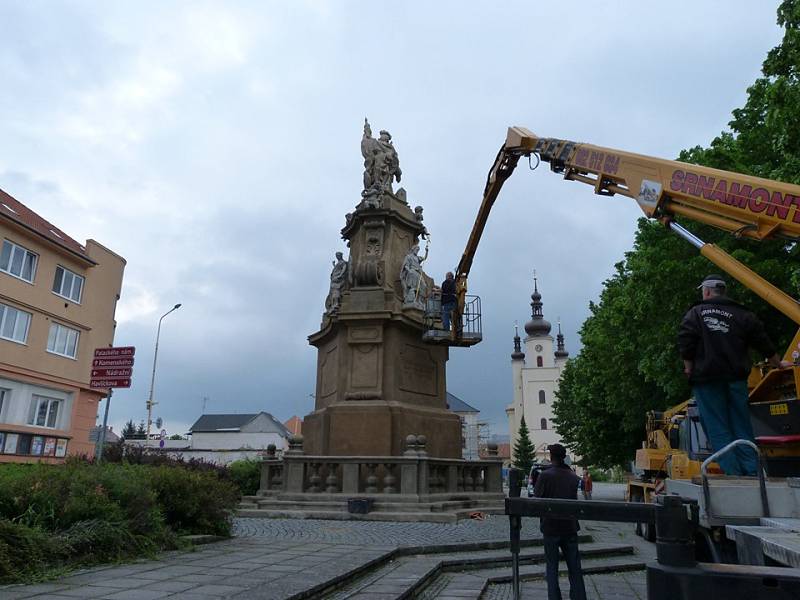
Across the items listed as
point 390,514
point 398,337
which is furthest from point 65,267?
point 390,514

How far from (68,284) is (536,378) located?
90.0 m

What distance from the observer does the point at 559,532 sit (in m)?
5.72

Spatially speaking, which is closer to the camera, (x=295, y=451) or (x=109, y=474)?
(x=109, y=474)

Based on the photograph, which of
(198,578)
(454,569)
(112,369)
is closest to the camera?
(198,578)

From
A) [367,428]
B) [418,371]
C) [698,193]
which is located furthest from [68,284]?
[698,193]

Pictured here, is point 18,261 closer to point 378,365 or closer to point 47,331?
point 47,331

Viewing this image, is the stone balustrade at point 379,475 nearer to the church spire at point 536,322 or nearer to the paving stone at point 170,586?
the paving stone at point 170,586

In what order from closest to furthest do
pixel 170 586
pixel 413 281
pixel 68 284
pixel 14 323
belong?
pixel 170 586 → pixel 413 281 → pixel 14 323 → pixel 68 284

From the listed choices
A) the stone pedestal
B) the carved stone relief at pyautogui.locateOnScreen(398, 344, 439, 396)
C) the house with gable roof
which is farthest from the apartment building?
the house with gable roof

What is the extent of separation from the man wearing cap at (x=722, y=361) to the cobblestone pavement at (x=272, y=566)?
2.71m

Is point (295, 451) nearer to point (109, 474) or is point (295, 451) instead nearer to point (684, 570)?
point (109, 474)

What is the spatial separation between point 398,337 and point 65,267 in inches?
742

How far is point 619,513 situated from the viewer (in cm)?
269

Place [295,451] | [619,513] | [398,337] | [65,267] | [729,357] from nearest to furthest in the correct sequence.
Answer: [619,513] < [729,357] < [295,451] < [398,337] < [65,267]
